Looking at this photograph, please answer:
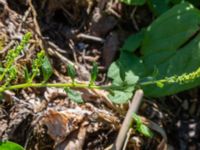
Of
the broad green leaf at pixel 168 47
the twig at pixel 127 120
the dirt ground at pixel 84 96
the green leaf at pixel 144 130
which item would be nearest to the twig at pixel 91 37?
the dirt ground at pixel 84 96

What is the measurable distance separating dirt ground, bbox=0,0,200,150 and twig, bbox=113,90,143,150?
59mm

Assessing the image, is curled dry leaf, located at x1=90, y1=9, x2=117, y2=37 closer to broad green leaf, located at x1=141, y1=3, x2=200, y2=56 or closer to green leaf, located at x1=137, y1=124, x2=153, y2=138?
broad green leaf, located at x1=141, y1=3, x2=200, y2=56

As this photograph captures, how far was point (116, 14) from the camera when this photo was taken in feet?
8.76

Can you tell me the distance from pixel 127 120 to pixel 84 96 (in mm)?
254

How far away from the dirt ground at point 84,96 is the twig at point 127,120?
6 centimetres

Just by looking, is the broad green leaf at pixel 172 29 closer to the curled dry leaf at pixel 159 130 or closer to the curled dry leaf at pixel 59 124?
the curled dry leaf at pixel 159 130

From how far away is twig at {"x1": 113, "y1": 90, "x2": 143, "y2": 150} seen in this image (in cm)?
217

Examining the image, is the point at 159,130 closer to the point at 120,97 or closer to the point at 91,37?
the point at 120,97

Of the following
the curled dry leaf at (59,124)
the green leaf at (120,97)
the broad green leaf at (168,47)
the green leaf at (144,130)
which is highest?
the broad green leaf at (168,47)

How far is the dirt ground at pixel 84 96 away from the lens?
2.16m

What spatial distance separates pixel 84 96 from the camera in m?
2.33

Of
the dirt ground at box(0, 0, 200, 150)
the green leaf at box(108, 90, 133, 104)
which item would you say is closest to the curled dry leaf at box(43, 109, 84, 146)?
the dirt ground at box(0, 0, 200, 150)

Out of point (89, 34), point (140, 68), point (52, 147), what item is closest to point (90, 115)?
point (52, 147)

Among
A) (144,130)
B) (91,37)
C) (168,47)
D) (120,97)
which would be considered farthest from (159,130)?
(91,37)
